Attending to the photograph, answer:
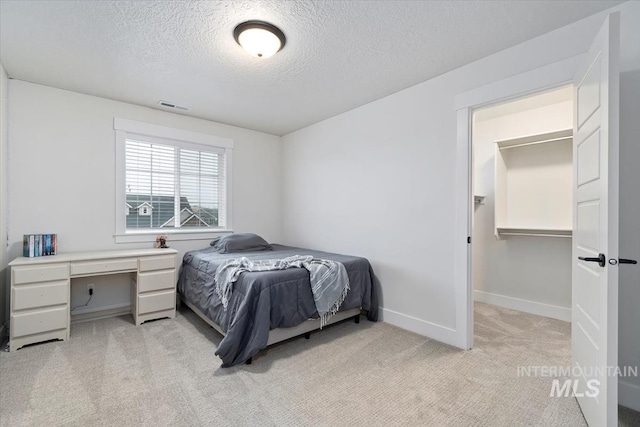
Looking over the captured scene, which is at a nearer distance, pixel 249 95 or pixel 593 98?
pixel 593 98

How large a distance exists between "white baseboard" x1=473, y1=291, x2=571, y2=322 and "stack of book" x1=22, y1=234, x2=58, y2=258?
197 inches

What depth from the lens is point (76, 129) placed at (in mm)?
3188

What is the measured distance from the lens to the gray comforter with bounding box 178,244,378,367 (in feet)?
7.29

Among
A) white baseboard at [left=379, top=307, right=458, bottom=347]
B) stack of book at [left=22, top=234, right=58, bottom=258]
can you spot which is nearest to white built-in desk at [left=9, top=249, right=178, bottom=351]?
stack of book at [left=22, top=234, right=58, bottom=258]

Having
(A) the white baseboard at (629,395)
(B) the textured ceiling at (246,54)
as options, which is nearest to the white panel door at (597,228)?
(A) the white baseboard at (629,395)

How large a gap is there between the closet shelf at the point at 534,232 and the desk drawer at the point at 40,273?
15.6 ft

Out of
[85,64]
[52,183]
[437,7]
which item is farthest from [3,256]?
[437,7]

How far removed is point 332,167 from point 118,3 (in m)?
2.65

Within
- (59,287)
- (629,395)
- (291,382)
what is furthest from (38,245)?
(629,395)

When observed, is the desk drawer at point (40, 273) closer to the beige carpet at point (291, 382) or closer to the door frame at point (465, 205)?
the beige carpet at point (291, 382)

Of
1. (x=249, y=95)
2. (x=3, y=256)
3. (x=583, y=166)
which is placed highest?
(x=249, y=95)

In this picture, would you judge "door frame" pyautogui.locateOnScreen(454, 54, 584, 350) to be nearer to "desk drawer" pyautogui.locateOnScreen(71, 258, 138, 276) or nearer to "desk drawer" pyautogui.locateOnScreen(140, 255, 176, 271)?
"desk drawer" pyautogui.locateOnScreen(140, 255, 176, 271)

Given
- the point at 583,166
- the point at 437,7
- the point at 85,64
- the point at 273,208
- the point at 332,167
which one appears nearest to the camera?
the point at 583,166

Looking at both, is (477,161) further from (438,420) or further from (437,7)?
(438,420)
